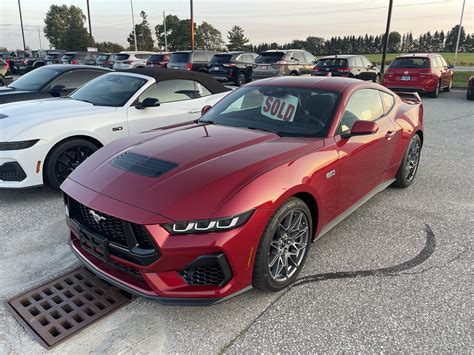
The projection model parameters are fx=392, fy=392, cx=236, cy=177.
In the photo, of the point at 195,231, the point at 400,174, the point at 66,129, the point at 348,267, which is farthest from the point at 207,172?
the point at 400,174

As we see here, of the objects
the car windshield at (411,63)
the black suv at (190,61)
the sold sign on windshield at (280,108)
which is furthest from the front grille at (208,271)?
the black suv at (190,61)

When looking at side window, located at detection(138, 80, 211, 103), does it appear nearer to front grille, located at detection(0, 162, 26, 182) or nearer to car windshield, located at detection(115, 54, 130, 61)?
front grille, located at detection(0, 162, 26, 182)

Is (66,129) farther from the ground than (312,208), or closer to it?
farther from the ground

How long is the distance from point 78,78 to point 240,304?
6.03 meters

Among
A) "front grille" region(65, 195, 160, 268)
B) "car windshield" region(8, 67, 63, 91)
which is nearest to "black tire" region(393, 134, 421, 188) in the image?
"front grille" region(65, 195, 160, 268)

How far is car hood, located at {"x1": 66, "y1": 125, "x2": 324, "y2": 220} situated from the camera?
8.13 ft

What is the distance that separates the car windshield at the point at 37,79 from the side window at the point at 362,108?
18.4ft

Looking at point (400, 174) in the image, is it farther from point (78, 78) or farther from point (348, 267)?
point (78, 78)

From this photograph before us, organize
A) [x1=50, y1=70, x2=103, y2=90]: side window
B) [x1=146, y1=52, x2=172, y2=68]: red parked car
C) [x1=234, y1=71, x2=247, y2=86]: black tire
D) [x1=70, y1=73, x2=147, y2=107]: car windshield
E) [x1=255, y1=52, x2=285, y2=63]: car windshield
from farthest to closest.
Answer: [x1=146, y1=52, x2=172, y2=68]: red parked car → [x1=234, y1=71, x2=247, y2=86]: black tire → [x1=255, y1=52, x2=285, y2=63]: car windshield → [x1=50, y1=70, x2=103, y2=90]: side window → [x1=70, y1=73, x2=147, y2=107]: car windshield

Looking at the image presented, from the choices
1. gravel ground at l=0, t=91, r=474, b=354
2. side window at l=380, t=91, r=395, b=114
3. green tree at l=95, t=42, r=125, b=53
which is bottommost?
gravel ground at l=0, t=91, r=474, b=354

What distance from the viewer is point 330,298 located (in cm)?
288

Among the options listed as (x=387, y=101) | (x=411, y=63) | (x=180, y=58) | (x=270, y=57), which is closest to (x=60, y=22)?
(x=180, y=58)

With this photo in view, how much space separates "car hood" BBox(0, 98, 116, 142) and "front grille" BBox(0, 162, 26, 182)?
0.97 ft

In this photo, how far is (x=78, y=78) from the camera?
23.9 ft
